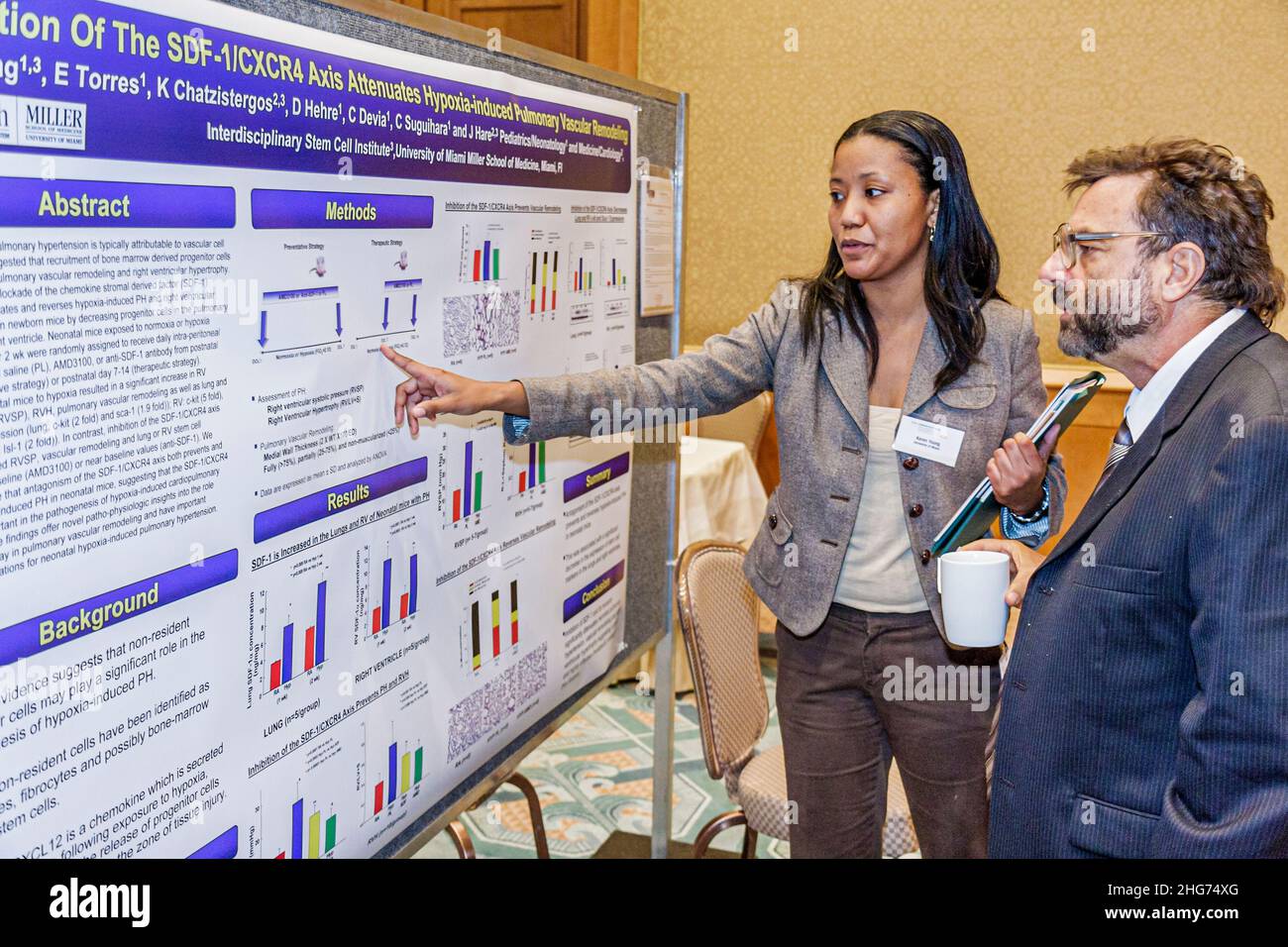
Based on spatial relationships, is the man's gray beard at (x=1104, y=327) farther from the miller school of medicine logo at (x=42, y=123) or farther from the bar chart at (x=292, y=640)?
the miller school of medicine logo at (x=42, y=123)

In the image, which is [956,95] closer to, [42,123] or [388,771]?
[388,771]

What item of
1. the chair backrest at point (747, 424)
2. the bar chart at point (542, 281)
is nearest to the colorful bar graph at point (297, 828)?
the bar chart at point (542, 281)

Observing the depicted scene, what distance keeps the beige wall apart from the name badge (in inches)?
122

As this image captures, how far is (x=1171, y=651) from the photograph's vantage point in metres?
1.31

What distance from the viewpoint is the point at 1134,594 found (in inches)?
52.0

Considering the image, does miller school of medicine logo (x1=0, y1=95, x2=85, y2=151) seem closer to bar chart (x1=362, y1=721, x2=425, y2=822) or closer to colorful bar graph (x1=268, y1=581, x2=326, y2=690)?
colorful bar graph (x1=268, y1=581, x2=326, y2=690)

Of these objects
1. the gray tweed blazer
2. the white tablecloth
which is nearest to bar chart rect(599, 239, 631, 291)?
the gray tweed blazer

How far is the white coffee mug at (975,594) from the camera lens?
1.59 m

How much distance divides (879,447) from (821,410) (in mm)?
114

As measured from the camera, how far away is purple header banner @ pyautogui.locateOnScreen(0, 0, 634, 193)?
0.99 m

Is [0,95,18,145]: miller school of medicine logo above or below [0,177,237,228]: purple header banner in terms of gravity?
above

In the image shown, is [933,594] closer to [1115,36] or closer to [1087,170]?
[1087,170]
